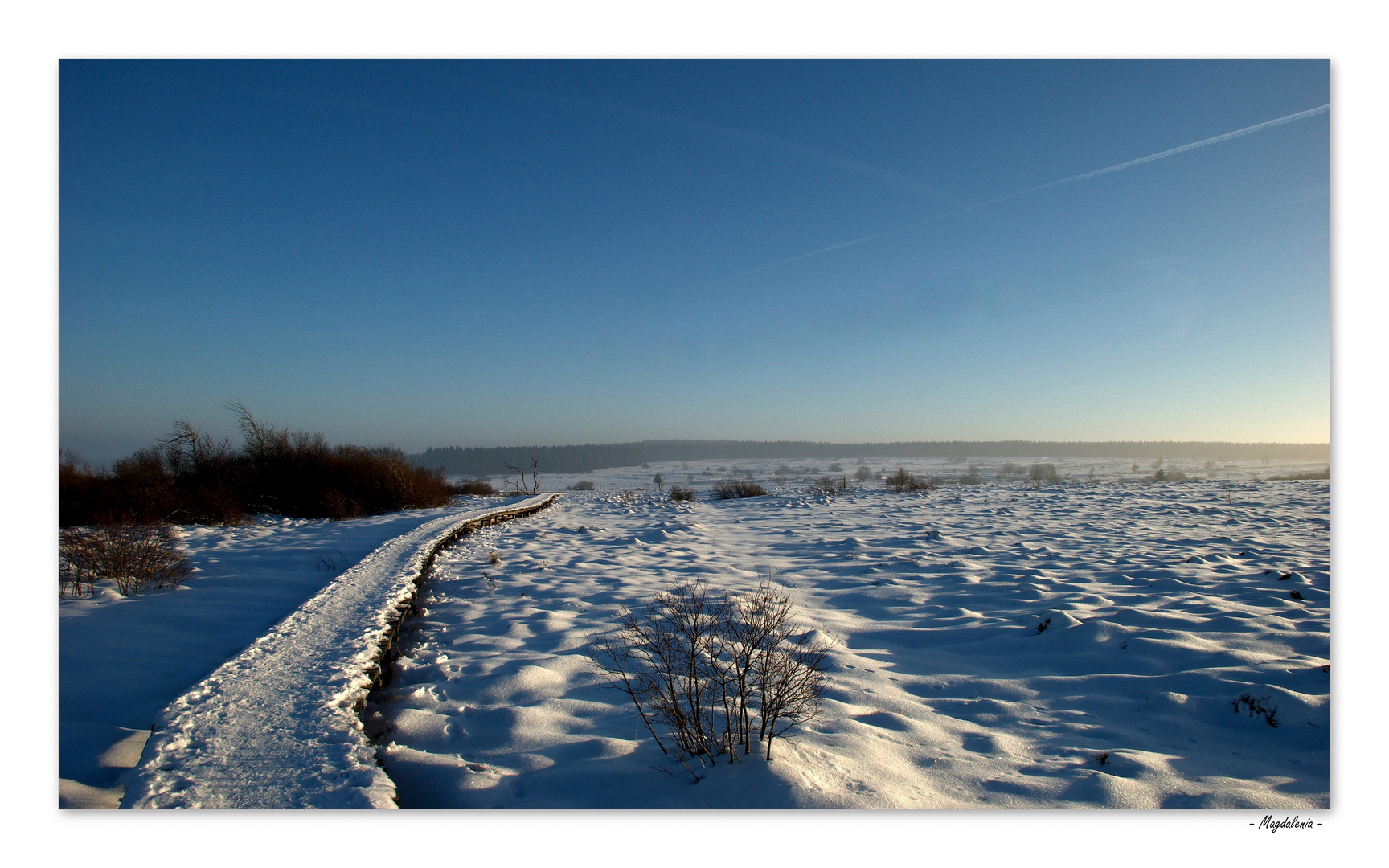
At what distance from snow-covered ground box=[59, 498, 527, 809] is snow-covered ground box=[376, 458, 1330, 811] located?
1.31 meters

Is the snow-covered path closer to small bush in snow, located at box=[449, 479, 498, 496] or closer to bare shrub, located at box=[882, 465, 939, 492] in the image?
small bush in snow, located at box=[449, 479, 498, 496]

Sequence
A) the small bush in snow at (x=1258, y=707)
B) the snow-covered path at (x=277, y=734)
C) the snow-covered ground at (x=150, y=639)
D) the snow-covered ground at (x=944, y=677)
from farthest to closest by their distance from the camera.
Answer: the small bush in snow at (x=1258, y=707), the snow-covered ground at (x=150, y=639), the snow-covered ground at (x=944, y=677), the snow-covered path at (x=277, y=734)

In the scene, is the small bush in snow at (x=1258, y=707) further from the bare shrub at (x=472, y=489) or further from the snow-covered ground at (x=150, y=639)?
the bare shrub at (x=472, y=489)

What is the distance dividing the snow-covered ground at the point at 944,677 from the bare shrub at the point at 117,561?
9.47 ft

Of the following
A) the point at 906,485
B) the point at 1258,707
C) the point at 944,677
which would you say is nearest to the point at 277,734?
the point at 944,677

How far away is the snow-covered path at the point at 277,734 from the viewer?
2.50 meters

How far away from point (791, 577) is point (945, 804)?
534 centimetres

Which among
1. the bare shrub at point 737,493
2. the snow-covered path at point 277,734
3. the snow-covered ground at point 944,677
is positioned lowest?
the bare shrub at point 737,493

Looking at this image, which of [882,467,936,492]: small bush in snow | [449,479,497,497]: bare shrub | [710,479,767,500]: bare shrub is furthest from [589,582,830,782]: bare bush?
[449,479,497,497]: bare shrub

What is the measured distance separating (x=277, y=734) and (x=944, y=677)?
174 inches

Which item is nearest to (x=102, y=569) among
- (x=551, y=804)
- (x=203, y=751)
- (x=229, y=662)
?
(x=229, y=662)

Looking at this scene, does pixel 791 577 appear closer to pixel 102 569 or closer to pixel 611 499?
pixel 102 569

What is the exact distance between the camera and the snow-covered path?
250cm

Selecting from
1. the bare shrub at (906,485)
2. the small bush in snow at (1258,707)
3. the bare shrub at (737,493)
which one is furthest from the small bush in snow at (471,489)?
the small bush in snow at (1258,707)
